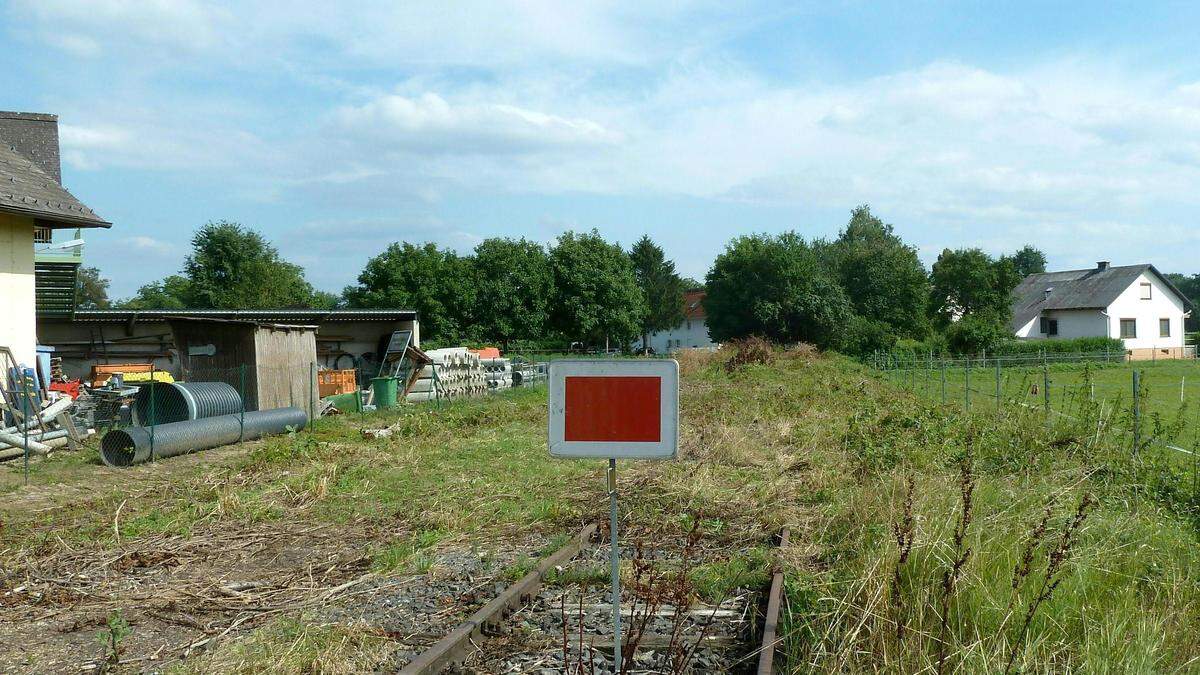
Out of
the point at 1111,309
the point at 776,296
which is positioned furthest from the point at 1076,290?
the point at 776,296

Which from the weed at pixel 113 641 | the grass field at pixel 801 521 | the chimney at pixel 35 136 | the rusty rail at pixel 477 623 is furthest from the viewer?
the chimney at pixel 35 136

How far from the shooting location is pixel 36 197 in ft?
60.3

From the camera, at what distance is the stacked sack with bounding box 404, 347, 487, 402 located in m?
29.1

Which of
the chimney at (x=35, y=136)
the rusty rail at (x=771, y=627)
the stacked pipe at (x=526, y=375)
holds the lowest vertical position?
the rusty rail at (x=771, y=627)

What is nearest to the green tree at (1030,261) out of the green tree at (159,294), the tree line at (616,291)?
the tree line at (616,291)

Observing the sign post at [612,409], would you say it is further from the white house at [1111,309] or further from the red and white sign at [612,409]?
the white house at [1111,309]

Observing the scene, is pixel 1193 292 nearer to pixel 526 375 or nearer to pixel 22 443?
pixel 526 375

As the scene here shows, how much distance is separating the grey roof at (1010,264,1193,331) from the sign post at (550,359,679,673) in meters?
69.0

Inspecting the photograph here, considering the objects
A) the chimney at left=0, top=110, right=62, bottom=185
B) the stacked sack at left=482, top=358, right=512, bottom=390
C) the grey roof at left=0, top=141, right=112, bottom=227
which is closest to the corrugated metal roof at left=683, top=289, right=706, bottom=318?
the stacked sack at left=482, top=358, right=512, bottom=390

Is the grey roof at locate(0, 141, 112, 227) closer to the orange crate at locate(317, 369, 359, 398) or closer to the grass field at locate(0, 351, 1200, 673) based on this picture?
the grass field at locate(0, 351, 1200, 673)

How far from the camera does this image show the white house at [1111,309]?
223 ft

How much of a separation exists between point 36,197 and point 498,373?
18.2m

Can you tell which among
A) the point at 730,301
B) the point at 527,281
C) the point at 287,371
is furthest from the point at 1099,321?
the point at 287,371

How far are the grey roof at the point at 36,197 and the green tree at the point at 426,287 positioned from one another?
171ft
